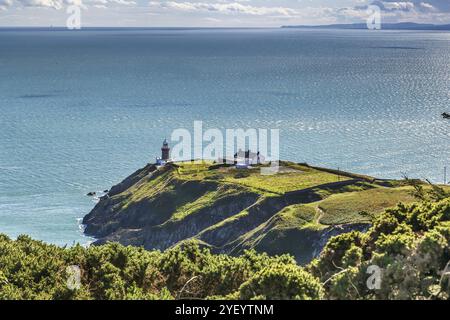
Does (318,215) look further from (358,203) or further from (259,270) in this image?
(259,270)

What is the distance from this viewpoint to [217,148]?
159750mm

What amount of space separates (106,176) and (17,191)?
17752 mm

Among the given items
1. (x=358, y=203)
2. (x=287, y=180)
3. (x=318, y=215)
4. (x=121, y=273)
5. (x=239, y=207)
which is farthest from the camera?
(x=287, y=180)

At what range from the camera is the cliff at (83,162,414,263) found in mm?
87125

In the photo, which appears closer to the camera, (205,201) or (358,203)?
(358,203)

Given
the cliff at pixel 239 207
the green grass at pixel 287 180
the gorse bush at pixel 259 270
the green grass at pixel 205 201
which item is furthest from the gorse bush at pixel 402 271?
the green grass at pixel 205 201

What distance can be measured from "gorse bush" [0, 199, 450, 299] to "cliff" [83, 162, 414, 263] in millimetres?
44854

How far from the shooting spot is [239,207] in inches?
4058

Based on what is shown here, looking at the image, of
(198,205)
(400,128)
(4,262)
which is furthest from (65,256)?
(400,128)

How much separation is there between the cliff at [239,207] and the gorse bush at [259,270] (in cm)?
4485

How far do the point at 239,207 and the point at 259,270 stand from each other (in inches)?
2784

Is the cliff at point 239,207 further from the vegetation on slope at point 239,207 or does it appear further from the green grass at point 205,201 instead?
the green grass at point 205,201

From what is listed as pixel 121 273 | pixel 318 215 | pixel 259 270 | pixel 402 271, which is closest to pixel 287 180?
pixel 318 215

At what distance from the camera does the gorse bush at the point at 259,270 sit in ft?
85.3
